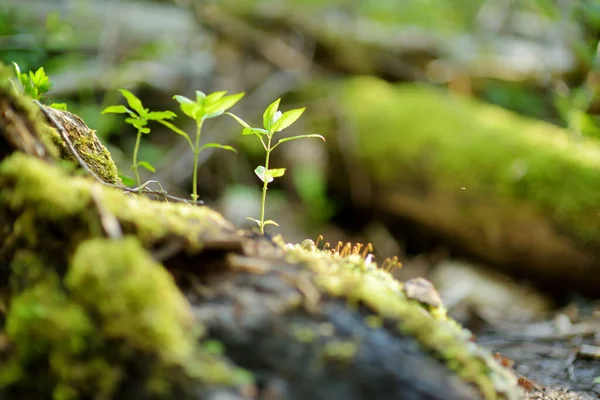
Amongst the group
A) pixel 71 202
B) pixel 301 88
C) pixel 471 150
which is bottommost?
pixel 71 202

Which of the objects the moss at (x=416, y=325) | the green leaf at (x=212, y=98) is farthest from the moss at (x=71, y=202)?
the green leaf at (x=212, y=98)

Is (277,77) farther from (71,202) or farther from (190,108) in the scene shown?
(71,202)

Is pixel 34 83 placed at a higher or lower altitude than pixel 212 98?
lower

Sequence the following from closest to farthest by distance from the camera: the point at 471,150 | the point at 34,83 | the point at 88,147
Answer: the point at 34,83 → the point at 88,147 → the point at 471,150

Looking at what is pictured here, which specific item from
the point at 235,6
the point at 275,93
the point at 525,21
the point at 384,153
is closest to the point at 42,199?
the point at 384,153

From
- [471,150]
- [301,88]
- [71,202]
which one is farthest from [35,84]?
[301,88]

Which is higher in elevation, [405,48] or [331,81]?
[405,48]

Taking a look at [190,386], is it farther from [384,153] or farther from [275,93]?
[275,93]

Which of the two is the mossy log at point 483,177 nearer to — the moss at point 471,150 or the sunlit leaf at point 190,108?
the moss at point 471,150
